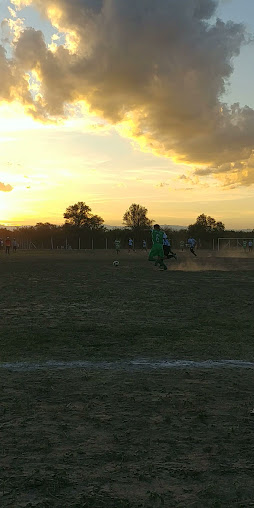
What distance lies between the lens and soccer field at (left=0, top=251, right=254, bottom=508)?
2783 millimetres

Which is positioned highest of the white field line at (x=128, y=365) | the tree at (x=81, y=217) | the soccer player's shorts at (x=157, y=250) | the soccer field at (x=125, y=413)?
the tree at (x=81, y=217)

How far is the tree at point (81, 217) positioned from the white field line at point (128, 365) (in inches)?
4544

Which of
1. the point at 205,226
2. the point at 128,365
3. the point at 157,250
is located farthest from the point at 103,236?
the point at 128,365

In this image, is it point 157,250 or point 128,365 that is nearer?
point 128,365

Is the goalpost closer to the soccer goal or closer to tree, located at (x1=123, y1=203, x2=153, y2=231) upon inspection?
the soccer goal

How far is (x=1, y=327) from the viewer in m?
8.29

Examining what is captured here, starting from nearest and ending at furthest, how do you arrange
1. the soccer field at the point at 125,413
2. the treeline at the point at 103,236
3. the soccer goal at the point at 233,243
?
1. the soccer field at the point at 125,413
2. the soccer goal at the point at 233,243
3. the treeline at the point at 103,236

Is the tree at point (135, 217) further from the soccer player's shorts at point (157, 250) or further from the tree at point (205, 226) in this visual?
the soccer player's shorts at point (157, 250)

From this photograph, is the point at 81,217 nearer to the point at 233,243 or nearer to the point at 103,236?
the point at 103,236

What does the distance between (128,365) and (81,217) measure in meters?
118

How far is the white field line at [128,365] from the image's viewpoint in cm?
561

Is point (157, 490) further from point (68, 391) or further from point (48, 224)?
point (48, 224)

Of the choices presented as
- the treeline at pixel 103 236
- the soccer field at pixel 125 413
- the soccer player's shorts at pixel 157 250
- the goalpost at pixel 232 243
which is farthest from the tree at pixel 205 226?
the soccer field at pixel 125 413

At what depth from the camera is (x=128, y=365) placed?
5.75 m
